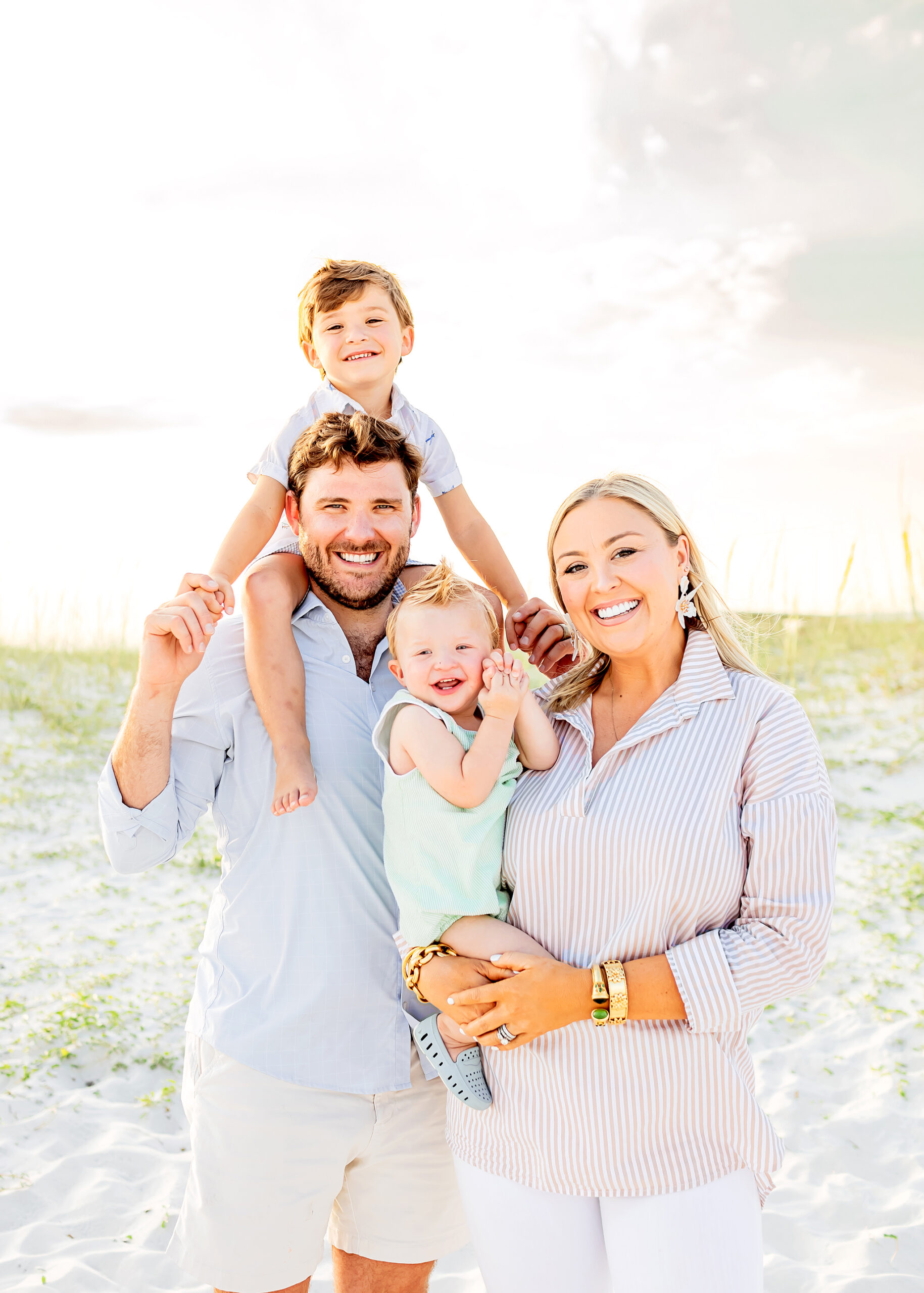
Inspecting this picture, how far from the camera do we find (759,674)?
2.17m

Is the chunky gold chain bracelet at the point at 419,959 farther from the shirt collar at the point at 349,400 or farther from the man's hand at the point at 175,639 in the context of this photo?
the shirt collar at the point at 349,400

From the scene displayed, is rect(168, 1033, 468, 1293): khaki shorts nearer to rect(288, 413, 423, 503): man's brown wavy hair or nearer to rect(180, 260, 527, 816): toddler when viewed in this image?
rect(180, 260, 527, 816): toddler

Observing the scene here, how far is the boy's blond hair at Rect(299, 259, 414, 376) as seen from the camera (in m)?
3.64

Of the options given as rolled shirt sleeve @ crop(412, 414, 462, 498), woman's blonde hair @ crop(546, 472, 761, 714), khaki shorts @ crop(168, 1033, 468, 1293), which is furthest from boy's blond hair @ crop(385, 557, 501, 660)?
rolled shirt sleeve @ crop(412, 414, 462, 498)

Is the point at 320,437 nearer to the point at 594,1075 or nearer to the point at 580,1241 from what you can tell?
the point at 594,1075

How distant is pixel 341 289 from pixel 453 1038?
272 centimetres

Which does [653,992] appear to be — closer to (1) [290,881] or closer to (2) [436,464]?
(1) [290,881]

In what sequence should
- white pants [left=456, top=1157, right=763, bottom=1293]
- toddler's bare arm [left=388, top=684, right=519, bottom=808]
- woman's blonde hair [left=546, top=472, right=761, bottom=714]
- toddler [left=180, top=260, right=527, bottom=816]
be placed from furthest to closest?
1. toddler [left=180, top=260, right=527, bottom=816]
2. woman's blonde hair [left=546, top=472, right=761, bottom=714]
3. toddler's bare arm [left=388, top=684, right=519, bottom=808]
4. white pants [left=456, top=1157, right=763, bottom=1293]

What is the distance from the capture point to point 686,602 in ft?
7.48

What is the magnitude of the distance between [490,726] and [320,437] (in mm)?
1037

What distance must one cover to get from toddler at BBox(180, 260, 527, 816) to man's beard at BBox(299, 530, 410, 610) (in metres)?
0.05

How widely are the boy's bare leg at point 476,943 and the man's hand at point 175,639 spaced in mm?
881

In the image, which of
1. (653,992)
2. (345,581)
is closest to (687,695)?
(653,992)

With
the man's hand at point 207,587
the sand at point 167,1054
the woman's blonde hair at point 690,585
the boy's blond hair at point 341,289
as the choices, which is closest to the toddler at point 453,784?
the woman's blonde hair at point 690,585
